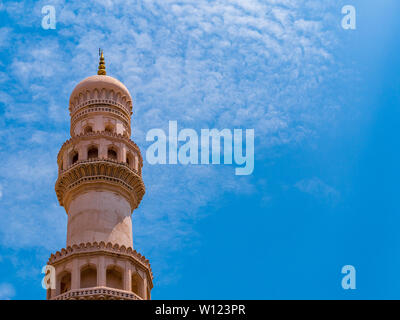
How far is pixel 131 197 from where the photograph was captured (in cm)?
2994

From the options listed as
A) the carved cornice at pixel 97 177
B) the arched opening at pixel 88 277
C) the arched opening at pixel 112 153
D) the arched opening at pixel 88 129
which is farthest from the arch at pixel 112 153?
the arched opening at pixel 88 277

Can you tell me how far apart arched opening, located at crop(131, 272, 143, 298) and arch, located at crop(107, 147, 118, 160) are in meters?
6.00

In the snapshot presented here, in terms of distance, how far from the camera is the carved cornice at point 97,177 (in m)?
29.2

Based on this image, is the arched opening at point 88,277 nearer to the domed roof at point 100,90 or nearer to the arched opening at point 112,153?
the arched opening at point 112,153

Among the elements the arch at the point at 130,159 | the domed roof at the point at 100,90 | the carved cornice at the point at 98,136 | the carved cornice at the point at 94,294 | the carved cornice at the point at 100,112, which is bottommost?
the carved cornice at the point at 94,294

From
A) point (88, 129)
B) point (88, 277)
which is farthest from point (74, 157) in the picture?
point (88, 277)

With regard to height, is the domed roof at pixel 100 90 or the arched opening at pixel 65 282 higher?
the domed roof at pixel 100 90

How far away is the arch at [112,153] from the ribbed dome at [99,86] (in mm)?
3554

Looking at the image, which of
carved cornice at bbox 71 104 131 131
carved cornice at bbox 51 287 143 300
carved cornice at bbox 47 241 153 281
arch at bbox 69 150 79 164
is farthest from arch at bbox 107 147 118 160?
carved cornice at bbox 51 287 143 300

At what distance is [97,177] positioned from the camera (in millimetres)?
29203

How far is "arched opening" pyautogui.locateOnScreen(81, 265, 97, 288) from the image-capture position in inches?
1024

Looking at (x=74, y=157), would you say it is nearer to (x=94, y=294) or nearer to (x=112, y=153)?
(x=112, y=153)

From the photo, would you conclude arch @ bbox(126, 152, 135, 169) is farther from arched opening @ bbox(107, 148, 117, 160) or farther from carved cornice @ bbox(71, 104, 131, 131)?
carved cornice @ bbox(71, 104, 131, 131)
